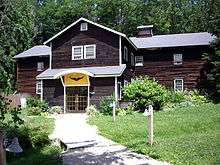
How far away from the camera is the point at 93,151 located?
508 inches

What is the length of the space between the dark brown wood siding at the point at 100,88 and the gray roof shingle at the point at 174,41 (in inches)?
298

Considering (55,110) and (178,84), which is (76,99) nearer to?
(55,110)

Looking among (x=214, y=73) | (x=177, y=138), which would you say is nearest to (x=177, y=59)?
(x=214, y=73)

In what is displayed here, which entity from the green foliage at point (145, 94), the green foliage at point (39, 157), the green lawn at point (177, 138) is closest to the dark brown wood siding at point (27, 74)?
the green foliage at point (145, 94)

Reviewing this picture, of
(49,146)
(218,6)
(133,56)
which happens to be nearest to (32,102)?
(133,56)

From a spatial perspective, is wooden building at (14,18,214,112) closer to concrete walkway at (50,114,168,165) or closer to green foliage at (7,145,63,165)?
concrete walkway at (50,114,168,165)

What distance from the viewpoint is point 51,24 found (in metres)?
60.2

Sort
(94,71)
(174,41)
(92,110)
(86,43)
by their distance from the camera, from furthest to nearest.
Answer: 1. (174,41)
2. (86,43)
3. (94,71)
4. (92,110)

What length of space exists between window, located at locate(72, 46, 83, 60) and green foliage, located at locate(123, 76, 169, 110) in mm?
6051

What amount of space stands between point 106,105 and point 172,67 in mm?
10627

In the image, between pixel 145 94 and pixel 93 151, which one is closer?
pixel 93 151

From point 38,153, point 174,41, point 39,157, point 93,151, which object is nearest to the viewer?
point 39,157

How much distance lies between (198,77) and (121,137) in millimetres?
20766

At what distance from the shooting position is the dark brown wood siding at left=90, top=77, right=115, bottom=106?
1163 inches
